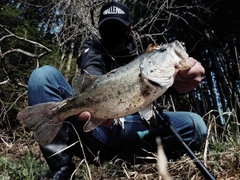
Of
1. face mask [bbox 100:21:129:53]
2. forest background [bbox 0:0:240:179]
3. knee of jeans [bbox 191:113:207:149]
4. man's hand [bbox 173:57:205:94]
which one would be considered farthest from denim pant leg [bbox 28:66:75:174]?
forest background [bbox 0:0:240:179]

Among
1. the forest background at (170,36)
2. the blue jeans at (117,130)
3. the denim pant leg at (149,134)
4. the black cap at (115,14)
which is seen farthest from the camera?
the forest background at (170,36)

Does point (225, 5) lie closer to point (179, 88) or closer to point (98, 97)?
point (179, 88)

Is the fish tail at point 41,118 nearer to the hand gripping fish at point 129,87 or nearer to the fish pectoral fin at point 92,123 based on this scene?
the hand gripping fish at point 129,87

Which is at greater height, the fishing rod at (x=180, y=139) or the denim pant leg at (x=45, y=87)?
the denim pant leg at (x=45, y=87)

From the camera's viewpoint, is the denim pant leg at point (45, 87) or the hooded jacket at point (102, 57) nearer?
the denim pant leg at point (45, 87)

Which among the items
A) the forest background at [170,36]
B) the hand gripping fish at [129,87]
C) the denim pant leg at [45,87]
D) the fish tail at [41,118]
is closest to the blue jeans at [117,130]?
the denim pant leg at [45,87]

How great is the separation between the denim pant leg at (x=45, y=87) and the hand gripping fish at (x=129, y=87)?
50cm

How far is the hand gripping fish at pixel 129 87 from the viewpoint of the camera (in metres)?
1.62

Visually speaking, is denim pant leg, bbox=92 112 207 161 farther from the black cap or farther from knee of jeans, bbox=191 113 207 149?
the black cap

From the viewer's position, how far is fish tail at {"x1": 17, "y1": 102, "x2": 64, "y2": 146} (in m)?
Result: 1.94

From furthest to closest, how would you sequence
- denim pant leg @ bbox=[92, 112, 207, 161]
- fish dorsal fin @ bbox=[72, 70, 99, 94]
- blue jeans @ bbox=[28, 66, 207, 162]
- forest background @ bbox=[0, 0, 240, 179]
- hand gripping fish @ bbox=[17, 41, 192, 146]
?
forest background @ bbox=[0, 0, 240, 179] → denim pant leg @ bbox=[92, 112, 207, 161] → blue jeans @ bbox=[28, 66, 207, 162] → fish dorsal fin @ bbox=[72, 70, 99, 94] → hand gripping fish @ bbox=[17, 41, 192, 146]

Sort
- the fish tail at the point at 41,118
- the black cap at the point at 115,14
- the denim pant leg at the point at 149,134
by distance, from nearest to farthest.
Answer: the fish tail at the point at 41,118, the denim pant leg at the point at 149,134, the black cap at the point at 115,14

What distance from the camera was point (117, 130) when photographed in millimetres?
2744

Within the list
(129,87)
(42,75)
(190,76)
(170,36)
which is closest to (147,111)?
(129,87)
